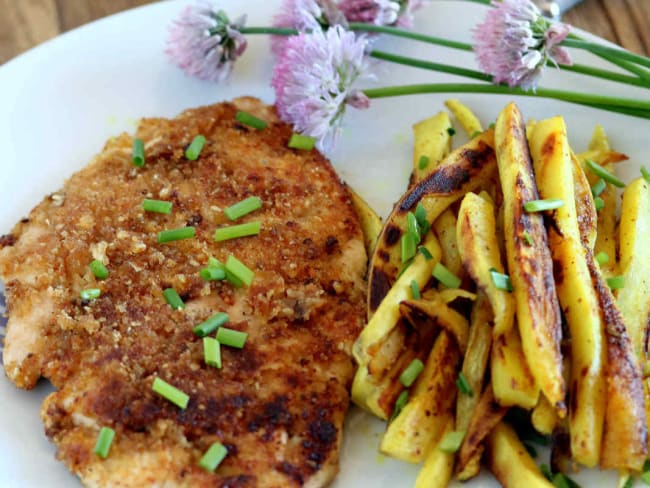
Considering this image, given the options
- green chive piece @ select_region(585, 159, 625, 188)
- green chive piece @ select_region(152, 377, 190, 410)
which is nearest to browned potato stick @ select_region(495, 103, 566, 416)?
green chive piece @ select_region(585, 159, 625, 188)

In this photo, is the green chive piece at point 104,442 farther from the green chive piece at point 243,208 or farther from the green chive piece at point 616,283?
the green chive piece at point 616,283

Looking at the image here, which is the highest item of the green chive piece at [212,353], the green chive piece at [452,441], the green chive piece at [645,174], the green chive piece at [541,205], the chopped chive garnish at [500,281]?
the green chive piece at [541,205]

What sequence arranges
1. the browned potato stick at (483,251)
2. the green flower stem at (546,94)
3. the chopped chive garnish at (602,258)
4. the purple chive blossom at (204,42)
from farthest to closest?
the purple chive blossom at (204,42)
the green flower stem at (546,94)
the chopped chive garnish at (602,258)
the browned potato stick at (483,251)

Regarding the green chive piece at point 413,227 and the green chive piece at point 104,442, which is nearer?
the green chive piece at point 104,442

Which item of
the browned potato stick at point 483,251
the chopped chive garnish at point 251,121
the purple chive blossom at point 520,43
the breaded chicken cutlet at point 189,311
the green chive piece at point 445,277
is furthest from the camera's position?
the chopped chive garnish at point 251,121

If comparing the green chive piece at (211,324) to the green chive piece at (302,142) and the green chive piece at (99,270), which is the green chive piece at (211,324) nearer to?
the green chive piece at (99,270)

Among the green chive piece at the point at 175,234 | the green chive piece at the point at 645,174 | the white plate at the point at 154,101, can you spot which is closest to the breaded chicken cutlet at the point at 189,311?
the green chive piece at the point at 175,234

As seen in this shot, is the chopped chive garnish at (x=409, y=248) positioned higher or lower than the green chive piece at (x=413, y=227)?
lower

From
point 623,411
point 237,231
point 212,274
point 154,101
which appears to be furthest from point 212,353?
point 154,101
